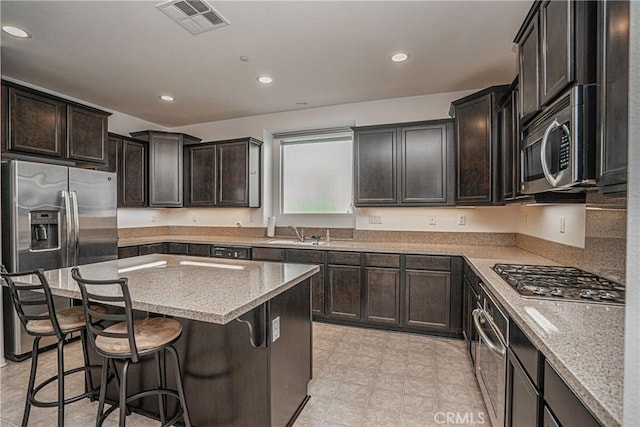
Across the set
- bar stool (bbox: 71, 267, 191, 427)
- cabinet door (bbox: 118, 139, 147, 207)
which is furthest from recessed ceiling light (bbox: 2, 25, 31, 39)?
bar stool (bbox: 71, 267, 191, 427)

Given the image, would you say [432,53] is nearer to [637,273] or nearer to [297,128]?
[297,128]

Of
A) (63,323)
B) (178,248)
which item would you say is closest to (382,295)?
(63,323)

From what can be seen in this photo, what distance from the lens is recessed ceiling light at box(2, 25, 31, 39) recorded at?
2.32 meters

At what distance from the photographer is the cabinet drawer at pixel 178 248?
4.20 metres

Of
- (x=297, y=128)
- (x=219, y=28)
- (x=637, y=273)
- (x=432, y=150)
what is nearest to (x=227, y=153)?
(x=297, y=128)

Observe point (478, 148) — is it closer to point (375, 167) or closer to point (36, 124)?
point (375, 167)

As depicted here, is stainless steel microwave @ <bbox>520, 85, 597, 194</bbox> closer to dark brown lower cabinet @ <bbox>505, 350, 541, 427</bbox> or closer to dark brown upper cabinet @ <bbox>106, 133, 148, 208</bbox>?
dark brown lower cabinet @ <bbox>505, 350, 541, 427</bbox>

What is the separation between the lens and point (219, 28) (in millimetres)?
2328

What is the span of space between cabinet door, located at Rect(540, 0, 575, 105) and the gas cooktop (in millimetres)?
885

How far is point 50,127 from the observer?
10.0 ft

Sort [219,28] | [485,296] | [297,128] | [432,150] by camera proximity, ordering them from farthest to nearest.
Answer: [297,128] < [432,150] < [219,28] < [485,296]

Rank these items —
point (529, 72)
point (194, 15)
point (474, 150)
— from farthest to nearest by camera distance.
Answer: point (474, 150) < point (194, 15) < point (529, 72)

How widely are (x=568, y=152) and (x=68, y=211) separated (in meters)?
3.78

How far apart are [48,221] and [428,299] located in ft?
11.9
